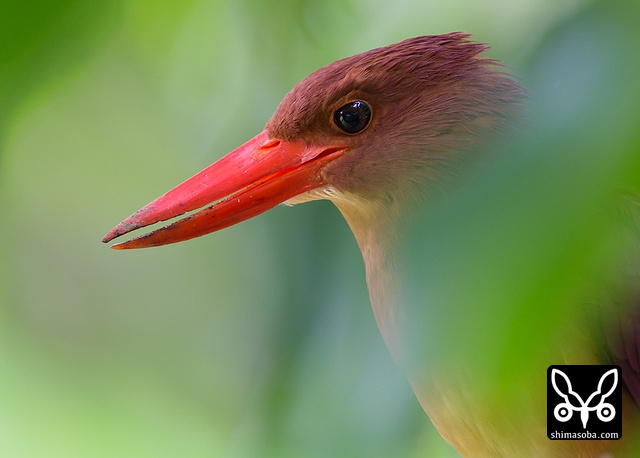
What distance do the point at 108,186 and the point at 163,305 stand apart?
0.71 ft

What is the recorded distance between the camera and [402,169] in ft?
2.89

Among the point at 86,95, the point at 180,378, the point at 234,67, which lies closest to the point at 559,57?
the point at 234,67

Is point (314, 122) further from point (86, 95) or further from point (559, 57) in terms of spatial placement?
point (559, 57)

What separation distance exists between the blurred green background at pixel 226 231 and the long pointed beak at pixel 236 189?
1.6 inches

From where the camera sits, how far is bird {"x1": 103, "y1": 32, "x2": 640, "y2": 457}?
0.83 metres

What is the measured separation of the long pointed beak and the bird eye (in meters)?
0.03

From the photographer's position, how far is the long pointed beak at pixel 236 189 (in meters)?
0.80

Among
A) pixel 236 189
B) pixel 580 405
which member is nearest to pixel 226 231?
pixel 236 189

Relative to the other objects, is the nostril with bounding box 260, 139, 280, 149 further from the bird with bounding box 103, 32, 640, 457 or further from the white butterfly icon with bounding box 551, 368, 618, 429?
the white butterfly icon with bounding box 551, 368, 618, 429
